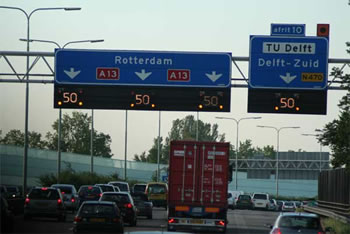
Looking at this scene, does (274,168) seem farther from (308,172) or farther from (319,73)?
(319,73)

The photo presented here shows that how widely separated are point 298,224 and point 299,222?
10 centimetres

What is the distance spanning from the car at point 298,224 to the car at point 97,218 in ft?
20.4

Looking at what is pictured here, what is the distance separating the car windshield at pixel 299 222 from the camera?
26.6 metres

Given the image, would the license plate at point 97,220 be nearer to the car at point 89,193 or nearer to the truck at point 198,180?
the truck at point 198,180

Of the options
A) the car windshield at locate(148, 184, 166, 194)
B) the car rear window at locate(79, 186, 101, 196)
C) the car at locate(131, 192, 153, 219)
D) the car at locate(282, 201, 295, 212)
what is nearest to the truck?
the car at locate(131, 192, 153, 219)

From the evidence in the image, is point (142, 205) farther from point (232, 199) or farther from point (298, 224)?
point (232, 199)

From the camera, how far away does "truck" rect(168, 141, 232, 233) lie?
1437 inches

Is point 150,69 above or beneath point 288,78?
above

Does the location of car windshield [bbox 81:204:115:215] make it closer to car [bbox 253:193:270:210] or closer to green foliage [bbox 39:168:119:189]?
green foliage [bbox 39:168:119:189]

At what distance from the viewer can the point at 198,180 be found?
36.6 metres

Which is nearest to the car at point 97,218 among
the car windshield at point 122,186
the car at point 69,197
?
the car at point 69,197

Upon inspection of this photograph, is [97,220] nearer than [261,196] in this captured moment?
Yes

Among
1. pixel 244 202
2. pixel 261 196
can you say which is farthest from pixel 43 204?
pixel 261 196

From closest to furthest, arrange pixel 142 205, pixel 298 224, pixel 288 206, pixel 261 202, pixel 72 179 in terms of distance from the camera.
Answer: pixel 298 224 → pixel 142 205 → pixel 72 179 → pixel 261 202 → pixel 288 206
